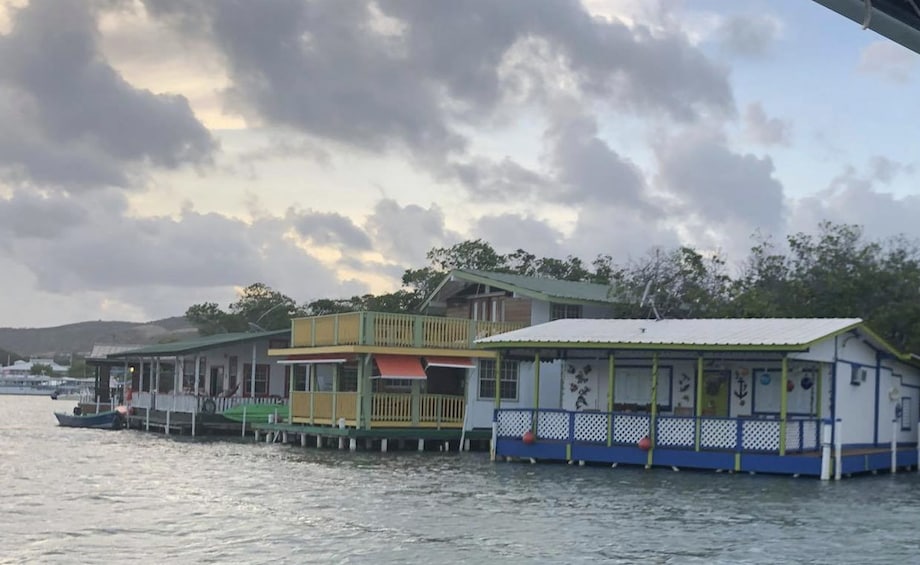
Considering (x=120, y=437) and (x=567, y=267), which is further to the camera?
(x=567, y=267)

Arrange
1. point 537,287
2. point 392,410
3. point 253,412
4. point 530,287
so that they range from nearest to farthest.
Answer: point 392,410 → point 530,287 → point 537,287 → point 253,412

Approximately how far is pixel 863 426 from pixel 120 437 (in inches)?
1073

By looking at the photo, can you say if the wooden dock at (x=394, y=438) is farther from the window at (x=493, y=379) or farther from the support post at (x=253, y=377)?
the support post at (x=253, y=377)

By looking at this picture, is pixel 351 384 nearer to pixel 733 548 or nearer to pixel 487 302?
pixel 487 302

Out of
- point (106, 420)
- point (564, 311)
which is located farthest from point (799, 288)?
point (106, 420)

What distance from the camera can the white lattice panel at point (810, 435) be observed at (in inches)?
1063

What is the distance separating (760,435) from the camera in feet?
86.8

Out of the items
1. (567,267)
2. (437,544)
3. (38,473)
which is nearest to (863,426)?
(437,544)

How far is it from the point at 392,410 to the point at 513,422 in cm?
722

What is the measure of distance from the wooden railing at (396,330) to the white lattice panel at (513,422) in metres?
6.76

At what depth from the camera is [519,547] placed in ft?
50.5

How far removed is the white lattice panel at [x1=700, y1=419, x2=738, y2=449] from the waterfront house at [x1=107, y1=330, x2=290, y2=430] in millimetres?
21875

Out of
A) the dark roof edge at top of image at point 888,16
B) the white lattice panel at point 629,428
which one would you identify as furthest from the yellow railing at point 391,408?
the dark roof edge at top of image at point 888,16

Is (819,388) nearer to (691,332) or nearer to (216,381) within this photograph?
(691,332)
